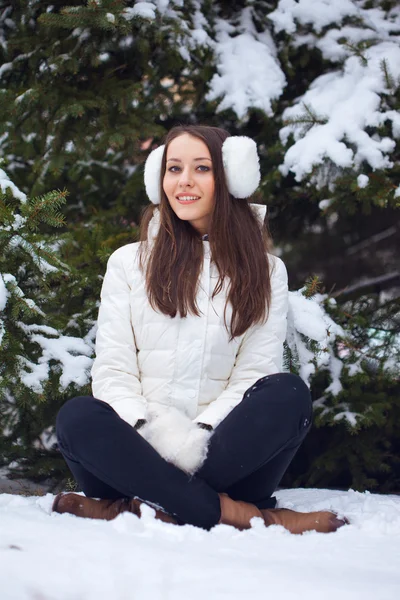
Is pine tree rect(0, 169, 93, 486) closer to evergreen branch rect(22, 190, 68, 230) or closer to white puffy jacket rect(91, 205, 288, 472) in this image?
evergreen branch rect(22, 190, 68, 230)

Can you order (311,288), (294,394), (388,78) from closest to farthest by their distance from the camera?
(294,394) → (311,288) → (388,78)

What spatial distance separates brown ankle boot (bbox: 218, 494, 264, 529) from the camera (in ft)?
7.74

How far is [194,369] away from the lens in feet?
9.02

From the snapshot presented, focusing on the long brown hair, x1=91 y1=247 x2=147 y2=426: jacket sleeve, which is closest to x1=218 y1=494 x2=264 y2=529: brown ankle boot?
x1=91 y1=247 x2=147 y2=426: jacket sleeve

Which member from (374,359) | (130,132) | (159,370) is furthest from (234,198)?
(374,359)

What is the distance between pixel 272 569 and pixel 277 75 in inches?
126

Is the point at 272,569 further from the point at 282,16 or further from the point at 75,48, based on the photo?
the point at 282,16

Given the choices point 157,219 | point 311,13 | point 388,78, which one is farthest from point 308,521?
point 311,13

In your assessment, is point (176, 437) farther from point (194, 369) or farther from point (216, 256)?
point (216, 256)

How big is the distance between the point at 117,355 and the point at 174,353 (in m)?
0.23

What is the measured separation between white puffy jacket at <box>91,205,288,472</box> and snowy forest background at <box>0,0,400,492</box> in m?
0.41

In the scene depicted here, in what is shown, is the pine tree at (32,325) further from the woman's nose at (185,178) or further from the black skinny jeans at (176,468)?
the black skinny jeans at (176,468)

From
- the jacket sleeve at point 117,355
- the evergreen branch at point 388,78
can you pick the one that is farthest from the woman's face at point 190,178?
the evergreen branch at point 388,78

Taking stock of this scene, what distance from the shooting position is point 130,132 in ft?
12.7
